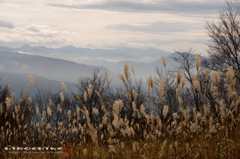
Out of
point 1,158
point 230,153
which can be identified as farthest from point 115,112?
point 1,158

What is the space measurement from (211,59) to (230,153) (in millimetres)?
32510

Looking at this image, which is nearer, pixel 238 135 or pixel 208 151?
pixel 208 151

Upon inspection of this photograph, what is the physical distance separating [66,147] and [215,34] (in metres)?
30.7

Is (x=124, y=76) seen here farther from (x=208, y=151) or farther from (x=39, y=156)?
(x=39, y=156)

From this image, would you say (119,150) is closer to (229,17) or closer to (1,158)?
(1,158)

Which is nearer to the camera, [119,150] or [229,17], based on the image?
[119,150]

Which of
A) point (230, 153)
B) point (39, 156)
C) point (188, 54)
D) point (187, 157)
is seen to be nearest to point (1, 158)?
point (39, 156)

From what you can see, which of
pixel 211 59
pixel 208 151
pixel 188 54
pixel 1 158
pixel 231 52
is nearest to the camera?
pixel 208 151

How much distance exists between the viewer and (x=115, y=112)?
13.3 ft

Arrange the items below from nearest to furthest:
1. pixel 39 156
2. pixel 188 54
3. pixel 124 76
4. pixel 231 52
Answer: pixel 124 76
pixel 39 156
pixel 231 52
pixel 188 54

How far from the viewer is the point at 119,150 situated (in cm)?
446

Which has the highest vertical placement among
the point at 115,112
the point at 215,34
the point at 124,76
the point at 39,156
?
the point at 215,34

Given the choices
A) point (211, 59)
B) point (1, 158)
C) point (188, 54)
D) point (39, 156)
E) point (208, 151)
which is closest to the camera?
point (208, 151)

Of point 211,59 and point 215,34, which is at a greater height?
point 215,34
